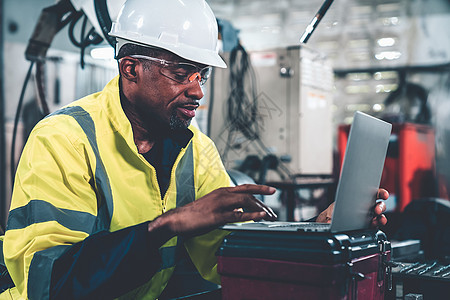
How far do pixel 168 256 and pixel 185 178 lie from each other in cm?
24

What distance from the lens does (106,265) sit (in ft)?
3.47

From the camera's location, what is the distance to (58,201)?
1.16 m

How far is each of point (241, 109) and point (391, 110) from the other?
1.91 metres

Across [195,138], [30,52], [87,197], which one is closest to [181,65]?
[195,138]

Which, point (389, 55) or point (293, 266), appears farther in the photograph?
point (389, 55)

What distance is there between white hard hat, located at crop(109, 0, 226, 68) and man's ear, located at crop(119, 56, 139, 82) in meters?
0.05

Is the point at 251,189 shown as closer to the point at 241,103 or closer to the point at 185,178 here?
the point at 185,178

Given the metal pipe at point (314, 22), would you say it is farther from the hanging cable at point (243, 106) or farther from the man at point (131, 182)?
the hanging cable at point (243, 106)

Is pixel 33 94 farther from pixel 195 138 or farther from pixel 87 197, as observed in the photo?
pixel 87 197

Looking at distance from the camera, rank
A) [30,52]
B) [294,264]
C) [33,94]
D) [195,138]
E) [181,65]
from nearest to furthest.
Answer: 1. [294,264]
2. [181,65]
3. [195,138]
4. [30,52]
5. [33,94]

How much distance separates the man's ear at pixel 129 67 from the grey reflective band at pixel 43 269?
57 centimetres

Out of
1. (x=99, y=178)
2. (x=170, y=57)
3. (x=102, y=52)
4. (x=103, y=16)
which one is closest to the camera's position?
(x=99, y=178)

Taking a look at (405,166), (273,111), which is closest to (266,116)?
(273,111)

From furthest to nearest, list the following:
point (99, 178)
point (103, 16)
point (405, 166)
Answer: point (405, 166)
point (103, 16)
point (99, 178)
